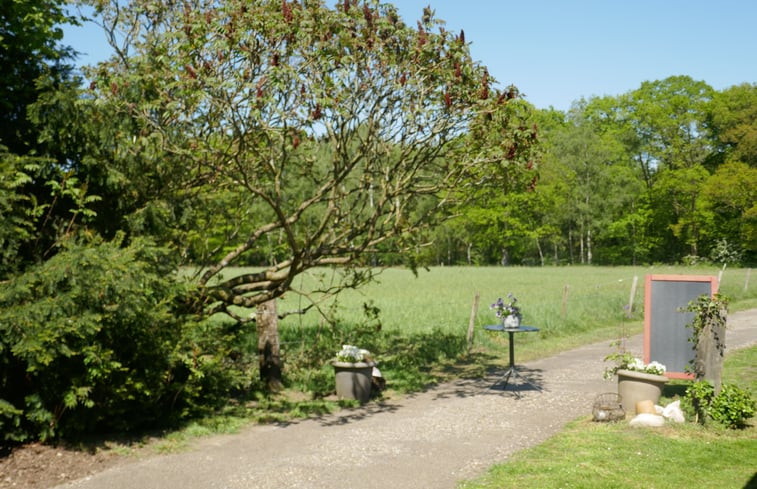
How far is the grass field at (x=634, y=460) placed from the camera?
22.1ft

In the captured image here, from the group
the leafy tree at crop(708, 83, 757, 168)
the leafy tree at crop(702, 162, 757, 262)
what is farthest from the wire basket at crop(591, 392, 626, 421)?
the leafy tree at crop(708, 83, 757, 168)

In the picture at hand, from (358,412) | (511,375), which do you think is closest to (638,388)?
(511,375)

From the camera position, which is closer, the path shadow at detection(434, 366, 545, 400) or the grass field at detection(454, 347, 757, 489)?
the grass field at detection(454, 347, 757, 489)

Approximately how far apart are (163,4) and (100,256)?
4.82 metres

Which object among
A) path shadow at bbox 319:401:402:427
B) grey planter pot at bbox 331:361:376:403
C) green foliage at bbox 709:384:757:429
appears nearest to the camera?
green foliage at bbox 709:384:757:429

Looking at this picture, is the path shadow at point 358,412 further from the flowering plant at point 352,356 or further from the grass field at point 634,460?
the grass field at point 634,460

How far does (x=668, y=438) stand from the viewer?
823cm

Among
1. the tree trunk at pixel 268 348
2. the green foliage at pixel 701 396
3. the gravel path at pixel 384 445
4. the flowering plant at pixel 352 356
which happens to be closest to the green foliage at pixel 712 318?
the green foliage at pixel 701 396

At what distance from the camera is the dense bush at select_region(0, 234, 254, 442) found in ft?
24.4

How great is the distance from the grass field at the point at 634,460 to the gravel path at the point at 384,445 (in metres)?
0.40

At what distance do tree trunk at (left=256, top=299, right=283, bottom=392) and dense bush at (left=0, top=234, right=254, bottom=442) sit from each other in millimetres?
2634

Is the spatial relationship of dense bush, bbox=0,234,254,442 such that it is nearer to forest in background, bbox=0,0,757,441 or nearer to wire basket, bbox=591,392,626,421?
A: forest in background, bbox=0,0,757,441

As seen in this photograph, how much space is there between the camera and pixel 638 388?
383 inches

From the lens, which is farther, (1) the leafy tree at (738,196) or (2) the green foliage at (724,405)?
(1) the leafy tree at (738,196)
